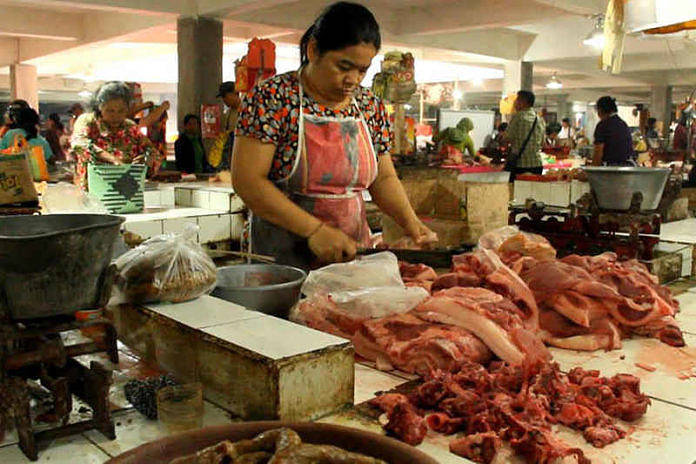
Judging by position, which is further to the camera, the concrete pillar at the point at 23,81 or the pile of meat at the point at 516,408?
the concrete pillar at the point at 23,81

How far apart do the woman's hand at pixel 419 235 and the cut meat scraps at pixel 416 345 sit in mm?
841

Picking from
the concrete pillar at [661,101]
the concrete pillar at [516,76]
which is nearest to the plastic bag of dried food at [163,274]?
the concrete pillar at [516,76]

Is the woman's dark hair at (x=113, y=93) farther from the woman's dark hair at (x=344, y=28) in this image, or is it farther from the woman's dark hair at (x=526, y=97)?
the woman's dark hair at (x=526, y=97)

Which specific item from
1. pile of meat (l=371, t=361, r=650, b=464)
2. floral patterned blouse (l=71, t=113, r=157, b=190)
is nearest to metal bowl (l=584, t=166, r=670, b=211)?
pile of meat (l=371, t=361, r=650, b=464)

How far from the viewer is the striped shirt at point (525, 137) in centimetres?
924

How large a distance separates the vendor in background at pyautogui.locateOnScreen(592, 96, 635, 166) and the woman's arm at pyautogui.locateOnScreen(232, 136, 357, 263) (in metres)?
6.47

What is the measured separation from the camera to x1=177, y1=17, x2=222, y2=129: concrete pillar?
11055mm

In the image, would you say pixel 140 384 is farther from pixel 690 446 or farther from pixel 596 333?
pixel 596 333

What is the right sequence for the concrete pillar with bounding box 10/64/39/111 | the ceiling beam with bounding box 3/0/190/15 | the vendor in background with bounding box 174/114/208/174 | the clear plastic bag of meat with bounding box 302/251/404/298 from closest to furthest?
the clear plastic bag of meat with bounding box 302/251/404/298 → the vendor in background with bounding box 174/114/208/174 → the ceiling beam with bounding box 3/0/190/15 → the concrete pillar with bounding box 10/64/39/111

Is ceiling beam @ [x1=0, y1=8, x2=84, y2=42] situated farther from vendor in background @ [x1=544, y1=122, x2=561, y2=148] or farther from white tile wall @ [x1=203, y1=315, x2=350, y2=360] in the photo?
white tile wall @ [x1=203, y1=315, x2=350, y2=360]

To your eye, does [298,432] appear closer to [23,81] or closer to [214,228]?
[214,228]

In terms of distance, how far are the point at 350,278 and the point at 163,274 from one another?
26.0 inches

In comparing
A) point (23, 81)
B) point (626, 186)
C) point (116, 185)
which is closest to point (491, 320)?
point (626, 186)

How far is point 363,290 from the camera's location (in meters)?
2.45
